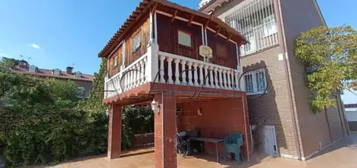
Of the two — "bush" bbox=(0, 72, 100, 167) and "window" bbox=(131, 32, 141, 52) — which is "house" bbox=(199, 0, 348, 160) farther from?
"bush" bbox=(0, 72, 100, 167)

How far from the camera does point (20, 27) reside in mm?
10305

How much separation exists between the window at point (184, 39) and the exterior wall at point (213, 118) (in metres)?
3.31

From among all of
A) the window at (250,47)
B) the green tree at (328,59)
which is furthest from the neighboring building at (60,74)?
the green tree at (328,59)

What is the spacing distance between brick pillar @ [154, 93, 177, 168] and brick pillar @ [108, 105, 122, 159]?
476 centimetres

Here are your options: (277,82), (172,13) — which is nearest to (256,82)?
(277,82)

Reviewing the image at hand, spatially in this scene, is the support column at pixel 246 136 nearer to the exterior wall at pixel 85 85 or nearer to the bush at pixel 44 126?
the bush at pixel 44 126

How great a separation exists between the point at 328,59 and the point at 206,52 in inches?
256

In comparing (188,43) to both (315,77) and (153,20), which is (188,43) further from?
(315,77)

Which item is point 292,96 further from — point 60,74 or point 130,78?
point 60,74

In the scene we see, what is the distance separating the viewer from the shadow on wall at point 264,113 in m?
8.23

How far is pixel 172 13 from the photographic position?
20.1 ft

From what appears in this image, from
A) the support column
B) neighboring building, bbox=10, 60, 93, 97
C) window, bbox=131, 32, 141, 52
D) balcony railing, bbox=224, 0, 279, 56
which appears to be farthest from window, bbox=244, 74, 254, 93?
neighboring building, bbox=10, 60, 93, 97

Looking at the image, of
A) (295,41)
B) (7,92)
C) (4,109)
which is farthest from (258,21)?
(7,92)

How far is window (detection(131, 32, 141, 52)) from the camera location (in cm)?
665
